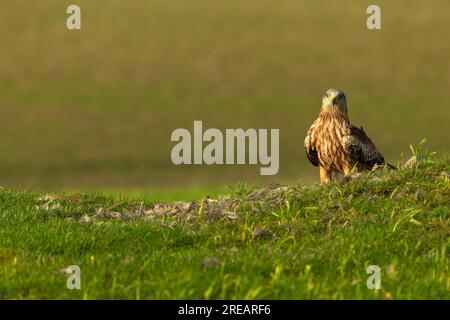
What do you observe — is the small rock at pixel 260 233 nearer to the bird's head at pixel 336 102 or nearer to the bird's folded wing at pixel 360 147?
the bird's folded wing at pixel 360 147

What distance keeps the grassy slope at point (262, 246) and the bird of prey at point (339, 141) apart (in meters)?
2.02

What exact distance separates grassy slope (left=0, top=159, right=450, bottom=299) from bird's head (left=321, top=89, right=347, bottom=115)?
2.72m

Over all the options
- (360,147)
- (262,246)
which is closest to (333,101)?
(360,147)

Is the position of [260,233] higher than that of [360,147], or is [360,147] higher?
[360,147]

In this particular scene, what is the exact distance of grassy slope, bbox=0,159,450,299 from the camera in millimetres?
11586

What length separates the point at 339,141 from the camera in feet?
64.1

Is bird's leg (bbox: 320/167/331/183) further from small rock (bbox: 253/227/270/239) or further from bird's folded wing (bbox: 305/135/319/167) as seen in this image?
small rock (bbox: 253/227/270/239)

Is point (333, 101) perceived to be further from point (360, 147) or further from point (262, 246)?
point (262, 246)

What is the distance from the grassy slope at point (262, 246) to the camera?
11.6 metres

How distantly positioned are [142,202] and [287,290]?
8.98m

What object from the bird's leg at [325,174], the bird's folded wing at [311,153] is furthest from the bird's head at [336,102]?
the bird's leg at [325,174]

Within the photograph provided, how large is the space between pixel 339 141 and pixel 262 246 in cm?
656

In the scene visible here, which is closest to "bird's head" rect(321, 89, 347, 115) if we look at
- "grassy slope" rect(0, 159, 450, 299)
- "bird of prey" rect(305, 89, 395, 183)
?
"bird of prey" rect(305, 89, 395, 183)
